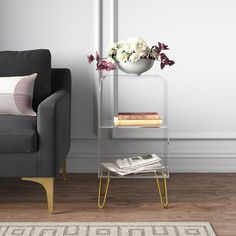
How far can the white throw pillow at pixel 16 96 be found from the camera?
3172mm

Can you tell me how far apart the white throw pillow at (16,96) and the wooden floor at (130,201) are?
0.51m

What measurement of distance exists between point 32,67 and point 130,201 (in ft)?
3.41

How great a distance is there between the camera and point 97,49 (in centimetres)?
376

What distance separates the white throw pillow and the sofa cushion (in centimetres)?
11

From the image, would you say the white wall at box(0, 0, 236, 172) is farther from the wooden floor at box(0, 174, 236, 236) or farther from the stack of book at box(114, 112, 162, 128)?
the stack of book at box(114, 112, 162, 128)

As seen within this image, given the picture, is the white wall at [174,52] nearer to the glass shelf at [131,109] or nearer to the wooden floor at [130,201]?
the glass shelf at [131,109]

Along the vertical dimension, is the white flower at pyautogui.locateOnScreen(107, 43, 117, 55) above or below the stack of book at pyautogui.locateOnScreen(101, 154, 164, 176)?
above

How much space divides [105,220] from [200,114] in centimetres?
135

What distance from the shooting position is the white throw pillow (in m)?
3.17

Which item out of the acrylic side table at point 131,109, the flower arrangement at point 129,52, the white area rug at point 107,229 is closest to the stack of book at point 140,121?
the flower arrangement at point 129,52

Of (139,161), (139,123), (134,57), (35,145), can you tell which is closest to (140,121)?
(139,123)

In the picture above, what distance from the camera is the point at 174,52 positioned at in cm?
376

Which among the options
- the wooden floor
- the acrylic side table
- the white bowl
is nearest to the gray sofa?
the wooden floor

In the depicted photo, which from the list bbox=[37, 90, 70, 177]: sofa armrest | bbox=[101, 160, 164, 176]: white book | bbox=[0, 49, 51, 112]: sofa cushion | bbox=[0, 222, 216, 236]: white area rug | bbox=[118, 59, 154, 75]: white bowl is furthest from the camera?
bbox=[0, 49, 51, 112]: sofa cushion
